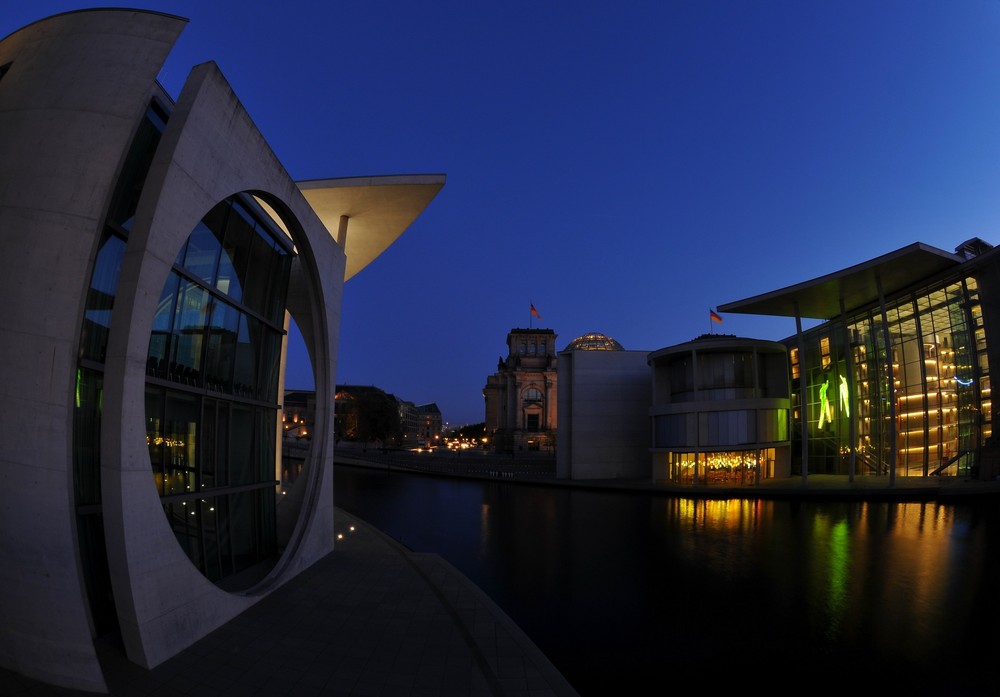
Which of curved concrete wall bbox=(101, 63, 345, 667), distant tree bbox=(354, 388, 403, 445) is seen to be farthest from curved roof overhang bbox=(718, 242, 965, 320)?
distant tree bbox=(354, 388, 403, 445)

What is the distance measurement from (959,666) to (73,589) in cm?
1397

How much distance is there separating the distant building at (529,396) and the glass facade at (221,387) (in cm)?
7659

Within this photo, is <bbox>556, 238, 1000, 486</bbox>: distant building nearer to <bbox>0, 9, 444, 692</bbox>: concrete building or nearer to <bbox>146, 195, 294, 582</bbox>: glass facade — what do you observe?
<bbox>146, 195, 294, 582</bbox>: glass facade

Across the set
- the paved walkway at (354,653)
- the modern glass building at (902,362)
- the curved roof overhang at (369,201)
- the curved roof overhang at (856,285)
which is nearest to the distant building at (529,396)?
the modern glass building at (902,362)

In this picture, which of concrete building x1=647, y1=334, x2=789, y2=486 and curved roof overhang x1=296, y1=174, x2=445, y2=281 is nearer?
curved roof overhang x1=296, y1=174, x2=445, y2=281

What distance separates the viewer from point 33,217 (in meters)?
6.61

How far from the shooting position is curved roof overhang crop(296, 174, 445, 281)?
15430 millimetres

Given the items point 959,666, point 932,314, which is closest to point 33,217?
point 959,666

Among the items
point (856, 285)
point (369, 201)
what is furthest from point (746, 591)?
point (856, 285)

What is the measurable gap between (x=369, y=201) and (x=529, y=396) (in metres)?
81.0

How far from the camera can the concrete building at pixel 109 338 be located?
256 inches

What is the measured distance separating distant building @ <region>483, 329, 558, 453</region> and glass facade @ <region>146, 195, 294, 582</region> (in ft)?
251

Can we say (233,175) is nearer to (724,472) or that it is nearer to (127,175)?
(127,175)

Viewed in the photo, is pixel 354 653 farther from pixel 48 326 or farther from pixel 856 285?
pixel 856 285
